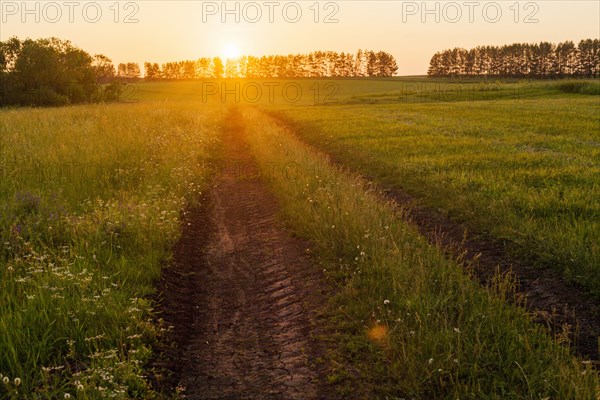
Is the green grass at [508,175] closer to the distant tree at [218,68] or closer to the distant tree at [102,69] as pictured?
the distant tree at [102,69]

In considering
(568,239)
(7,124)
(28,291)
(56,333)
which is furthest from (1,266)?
(7,124)

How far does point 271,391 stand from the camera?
4.35m

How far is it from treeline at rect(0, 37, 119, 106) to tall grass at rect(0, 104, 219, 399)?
48991mm

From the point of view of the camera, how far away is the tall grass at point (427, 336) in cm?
401

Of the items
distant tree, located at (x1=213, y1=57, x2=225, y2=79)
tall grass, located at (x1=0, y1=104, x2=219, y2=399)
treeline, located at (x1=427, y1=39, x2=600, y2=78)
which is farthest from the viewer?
distant tree, located at (x1=213, y1=57, x2=225, y2=79)

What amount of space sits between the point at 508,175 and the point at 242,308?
31.6 ft

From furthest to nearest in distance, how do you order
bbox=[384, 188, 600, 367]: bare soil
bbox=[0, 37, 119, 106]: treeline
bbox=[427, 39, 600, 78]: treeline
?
bbox=[427, 39, 600, 78]: treeline, bbox=[0, 37, 119, 106]: treeline, bbox=[384, 188, 600, 367]: bare soil

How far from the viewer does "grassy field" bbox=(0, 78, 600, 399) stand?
4.18 m

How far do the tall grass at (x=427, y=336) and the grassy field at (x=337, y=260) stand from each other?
2cm

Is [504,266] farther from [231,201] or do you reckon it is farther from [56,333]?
[231,201]

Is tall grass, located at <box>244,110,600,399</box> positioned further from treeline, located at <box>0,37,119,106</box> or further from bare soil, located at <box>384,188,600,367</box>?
treeline, located at <box>0,37,119,106</box>

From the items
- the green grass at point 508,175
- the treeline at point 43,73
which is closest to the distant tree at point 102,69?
the treeline at point 43,73

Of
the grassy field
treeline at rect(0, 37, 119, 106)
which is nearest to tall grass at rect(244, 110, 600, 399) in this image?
the grassy field

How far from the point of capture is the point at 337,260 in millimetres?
7082
